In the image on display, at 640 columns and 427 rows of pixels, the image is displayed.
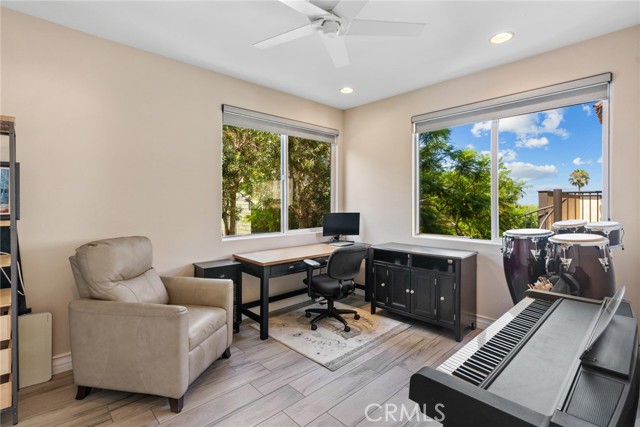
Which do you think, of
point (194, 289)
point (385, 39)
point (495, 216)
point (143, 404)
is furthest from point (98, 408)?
point (495, 216)

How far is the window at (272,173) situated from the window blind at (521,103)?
1458mm

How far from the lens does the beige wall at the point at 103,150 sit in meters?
2.29

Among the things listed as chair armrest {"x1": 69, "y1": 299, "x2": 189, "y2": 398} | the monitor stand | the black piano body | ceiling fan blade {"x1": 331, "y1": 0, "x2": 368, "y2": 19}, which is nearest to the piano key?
the black piano body

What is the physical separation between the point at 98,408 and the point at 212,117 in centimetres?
Result: 265

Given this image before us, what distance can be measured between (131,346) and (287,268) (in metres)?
1.53

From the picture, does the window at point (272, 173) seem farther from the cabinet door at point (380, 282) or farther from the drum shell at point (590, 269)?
the drum shell at point (590, 269)

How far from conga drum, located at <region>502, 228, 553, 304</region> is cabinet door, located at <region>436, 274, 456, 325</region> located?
592 mm

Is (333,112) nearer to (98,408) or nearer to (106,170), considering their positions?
(106,170)

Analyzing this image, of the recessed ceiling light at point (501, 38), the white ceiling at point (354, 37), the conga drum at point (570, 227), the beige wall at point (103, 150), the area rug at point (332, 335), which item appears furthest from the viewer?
the area rug at point (332, 335)

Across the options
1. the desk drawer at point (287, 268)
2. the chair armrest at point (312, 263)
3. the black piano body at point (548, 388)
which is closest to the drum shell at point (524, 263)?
the black piano body at point (548, 388)

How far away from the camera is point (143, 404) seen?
6.70 feet

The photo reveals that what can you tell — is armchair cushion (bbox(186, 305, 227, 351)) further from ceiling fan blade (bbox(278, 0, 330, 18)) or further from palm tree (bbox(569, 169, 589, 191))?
palm tree (bbox(569, 169, 589, 191))

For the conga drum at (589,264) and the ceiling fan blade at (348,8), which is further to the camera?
the ceiling fan blade at (348,8)

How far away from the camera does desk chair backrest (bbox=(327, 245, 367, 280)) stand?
300cm
